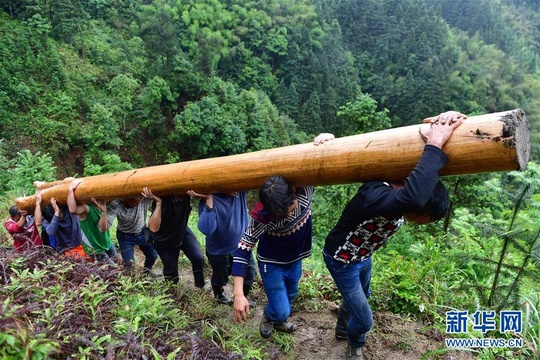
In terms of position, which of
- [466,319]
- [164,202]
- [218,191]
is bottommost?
[466,319]

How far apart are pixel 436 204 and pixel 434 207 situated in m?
0.02

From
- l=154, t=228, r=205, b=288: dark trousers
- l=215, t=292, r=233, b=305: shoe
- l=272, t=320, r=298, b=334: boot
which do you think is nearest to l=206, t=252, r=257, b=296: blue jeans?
l=215, t=292, r=233, b=305: shoe

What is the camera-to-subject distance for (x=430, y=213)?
2.24 m

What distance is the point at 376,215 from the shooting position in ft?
7.57

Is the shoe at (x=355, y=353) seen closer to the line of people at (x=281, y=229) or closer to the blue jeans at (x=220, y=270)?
the line of people at (x=281, y=229)

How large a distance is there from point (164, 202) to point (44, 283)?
140 cm

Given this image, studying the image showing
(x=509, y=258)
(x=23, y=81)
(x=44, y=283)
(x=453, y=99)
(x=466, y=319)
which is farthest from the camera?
(x=453, y=99)

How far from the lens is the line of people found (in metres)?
2.13

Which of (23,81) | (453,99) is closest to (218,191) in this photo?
(23,81)

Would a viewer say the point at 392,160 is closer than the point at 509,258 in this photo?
Yes

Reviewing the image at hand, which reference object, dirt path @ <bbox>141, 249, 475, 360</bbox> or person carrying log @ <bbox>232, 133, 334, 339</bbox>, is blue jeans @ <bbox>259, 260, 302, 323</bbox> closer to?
person carrying log @ <bbox>232, 133, 334, 339</bbox>

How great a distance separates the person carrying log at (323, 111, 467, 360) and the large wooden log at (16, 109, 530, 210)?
0.27 ft

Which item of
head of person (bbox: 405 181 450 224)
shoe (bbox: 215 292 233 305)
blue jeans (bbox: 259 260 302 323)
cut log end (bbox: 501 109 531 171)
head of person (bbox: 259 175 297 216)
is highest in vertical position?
cut log end (bbox: 501 109 531 171)

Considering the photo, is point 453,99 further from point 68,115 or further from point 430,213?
point 430,213
